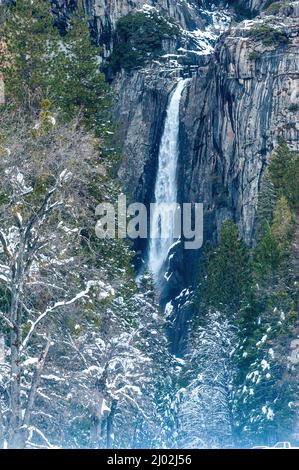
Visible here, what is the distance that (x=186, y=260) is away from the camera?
64750 millimetres

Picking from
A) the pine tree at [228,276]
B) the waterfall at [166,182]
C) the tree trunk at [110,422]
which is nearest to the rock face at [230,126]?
the waterfall at [166,182]

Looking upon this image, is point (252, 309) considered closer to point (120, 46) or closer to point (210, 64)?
point (210, 64)

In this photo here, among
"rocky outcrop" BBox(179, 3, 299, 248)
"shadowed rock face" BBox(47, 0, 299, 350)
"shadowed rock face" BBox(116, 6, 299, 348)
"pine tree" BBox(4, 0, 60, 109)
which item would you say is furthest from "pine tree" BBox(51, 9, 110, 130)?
"rocky outcrop" BBox(179, 3, 299, 248)

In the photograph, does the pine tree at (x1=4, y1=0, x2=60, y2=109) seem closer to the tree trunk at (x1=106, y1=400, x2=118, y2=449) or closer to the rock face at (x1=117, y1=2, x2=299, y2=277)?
the rock face at (x1=117, y1=2, x2=299, y2=277)

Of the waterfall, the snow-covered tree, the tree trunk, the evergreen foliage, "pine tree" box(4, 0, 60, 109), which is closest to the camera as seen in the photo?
the tree trunk

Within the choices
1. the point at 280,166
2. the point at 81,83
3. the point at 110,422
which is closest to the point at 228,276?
the point at 280,166

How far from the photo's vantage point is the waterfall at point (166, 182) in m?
66.5

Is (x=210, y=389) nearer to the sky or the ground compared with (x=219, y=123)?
nearer to the ground

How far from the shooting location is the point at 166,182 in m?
68.2

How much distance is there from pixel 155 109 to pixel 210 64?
4752 mm

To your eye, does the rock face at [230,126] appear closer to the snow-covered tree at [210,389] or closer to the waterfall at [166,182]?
the waterfall at [166,182]

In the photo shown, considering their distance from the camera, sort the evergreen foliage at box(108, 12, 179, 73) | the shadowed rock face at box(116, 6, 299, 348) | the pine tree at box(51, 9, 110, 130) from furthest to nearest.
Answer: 1. the evergreen foliage at box(108, 12, 179, 73)
2. the shadowed rock face at box(116, 6, 299, 348)
3. the pine tree at box(51, 9, 110, 130)

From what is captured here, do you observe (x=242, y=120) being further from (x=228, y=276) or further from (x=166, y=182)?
(x=228, y=276)

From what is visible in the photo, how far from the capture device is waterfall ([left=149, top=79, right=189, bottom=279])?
218 ft
